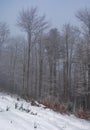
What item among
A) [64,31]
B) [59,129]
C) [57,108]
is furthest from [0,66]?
[59,129]

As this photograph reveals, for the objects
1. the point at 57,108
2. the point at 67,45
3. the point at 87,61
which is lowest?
the point at 57,108

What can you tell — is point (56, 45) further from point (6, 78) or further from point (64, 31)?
point (6, 78)

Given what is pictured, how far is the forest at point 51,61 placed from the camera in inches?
1206

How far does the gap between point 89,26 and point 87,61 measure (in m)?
4.43

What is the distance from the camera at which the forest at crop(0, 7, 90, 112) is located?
30.6m

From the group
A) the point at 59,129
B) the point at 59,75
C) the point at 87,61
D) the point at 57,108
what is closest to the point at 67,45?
the point at 87,61

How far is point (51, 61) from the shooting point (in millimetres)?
44125

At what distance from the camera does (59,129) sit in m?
8.54

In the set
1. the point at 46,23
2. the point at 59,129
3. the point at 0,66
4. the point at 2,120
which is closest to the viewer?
the point at 2,120

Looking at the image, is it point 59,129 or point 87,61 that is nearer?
point 59,129

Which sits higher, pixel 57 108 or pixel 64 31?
pixel 64 31

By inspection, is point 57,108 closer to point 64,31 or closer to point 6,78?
point 64,31

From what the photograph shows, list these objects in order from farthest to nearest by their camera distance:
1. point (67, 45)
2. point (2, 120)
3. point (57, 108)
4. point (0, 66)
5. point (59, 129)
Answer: point (0, 66), point (67, 45), point (57, 108), point (59, 129), point (2, 120)

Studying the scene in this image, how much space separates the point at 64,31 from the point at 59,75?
15.9 m
